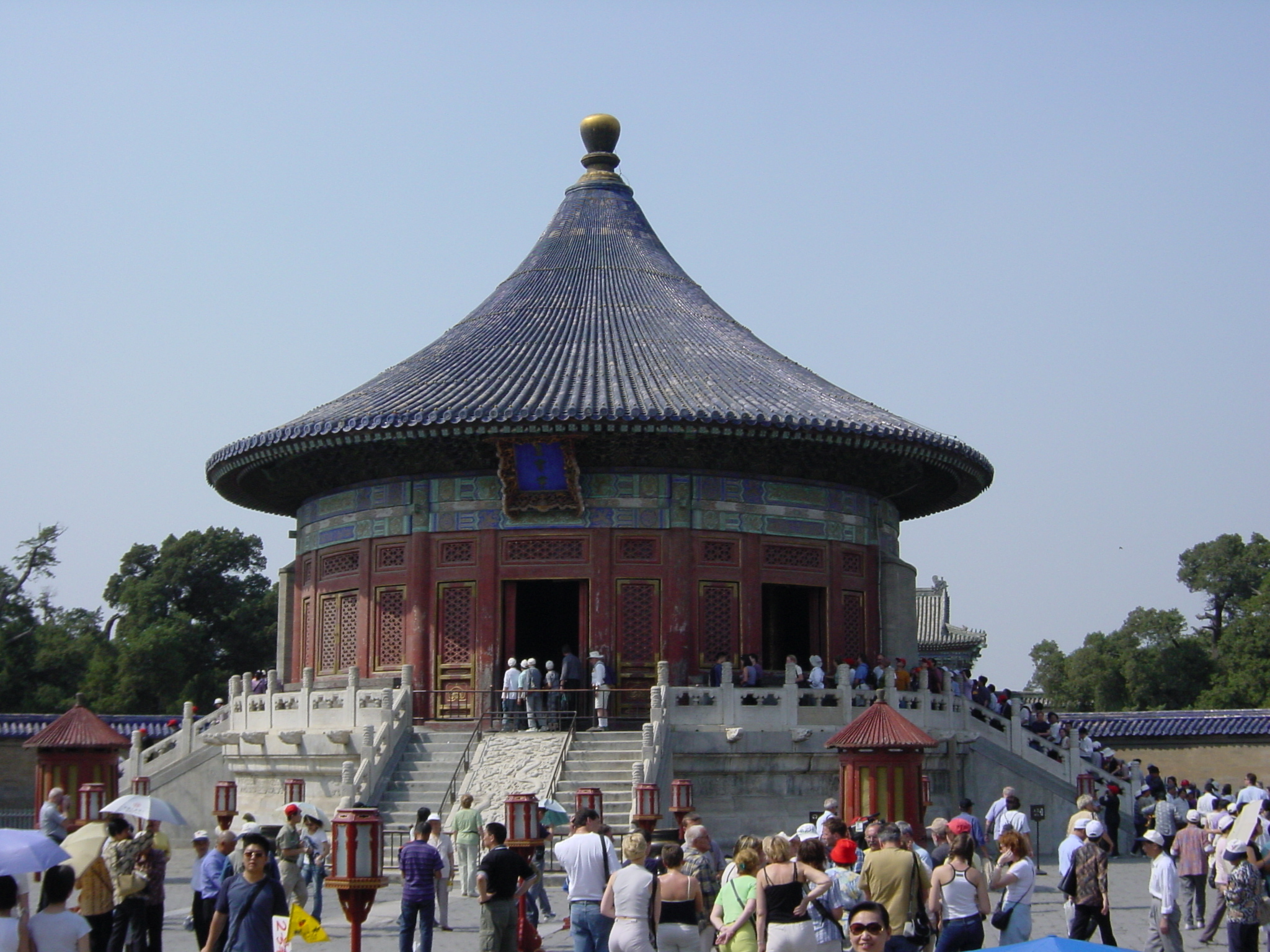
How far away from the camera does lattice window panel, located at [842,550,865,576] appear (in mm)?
29344

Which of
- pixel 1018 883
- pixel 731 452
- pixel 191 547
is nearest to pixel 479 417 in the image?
pixel 731 452

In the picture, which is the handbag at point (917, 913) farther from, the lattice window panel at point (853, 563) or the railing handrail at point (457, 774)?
the lattice window panel at point (853, 563)

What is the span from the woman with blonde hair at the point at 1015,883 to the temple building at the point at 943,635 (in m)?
47.6

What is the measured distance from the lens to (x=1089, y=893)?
13.5 meters

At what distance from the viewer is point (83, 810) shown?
19469 mm

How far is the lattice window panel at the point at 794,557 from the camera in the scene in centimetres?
2830

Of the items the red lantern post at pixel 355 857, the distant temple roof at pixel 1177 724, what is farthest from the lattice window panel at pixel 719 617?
the red lantern post at pixel 355 857

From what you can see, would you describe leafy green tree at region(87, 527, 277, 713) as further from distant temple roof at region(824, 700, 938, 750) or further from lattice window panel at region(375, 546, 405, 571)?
distant temple roof at region(824, 700, 938, 750)

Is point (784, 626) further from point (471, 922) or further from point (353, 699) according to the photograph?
point (471, 922)

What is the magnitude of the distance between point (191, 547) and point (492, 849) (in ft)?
143

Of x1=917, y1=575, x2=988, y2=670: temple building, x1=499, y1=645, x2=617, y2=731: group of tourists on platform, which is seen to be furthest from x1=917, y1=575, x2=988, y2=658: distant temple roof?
x1=499, y1=645, x2=617, y2=731: group of tourists on platform

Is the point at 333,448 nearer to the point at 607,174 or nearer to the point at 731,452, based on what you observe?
the point at 731,452

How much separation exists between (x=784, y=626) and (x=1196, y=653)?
30.3m

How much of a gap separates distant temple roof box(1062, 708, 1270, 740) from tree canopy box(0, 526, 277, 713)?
25733mm
